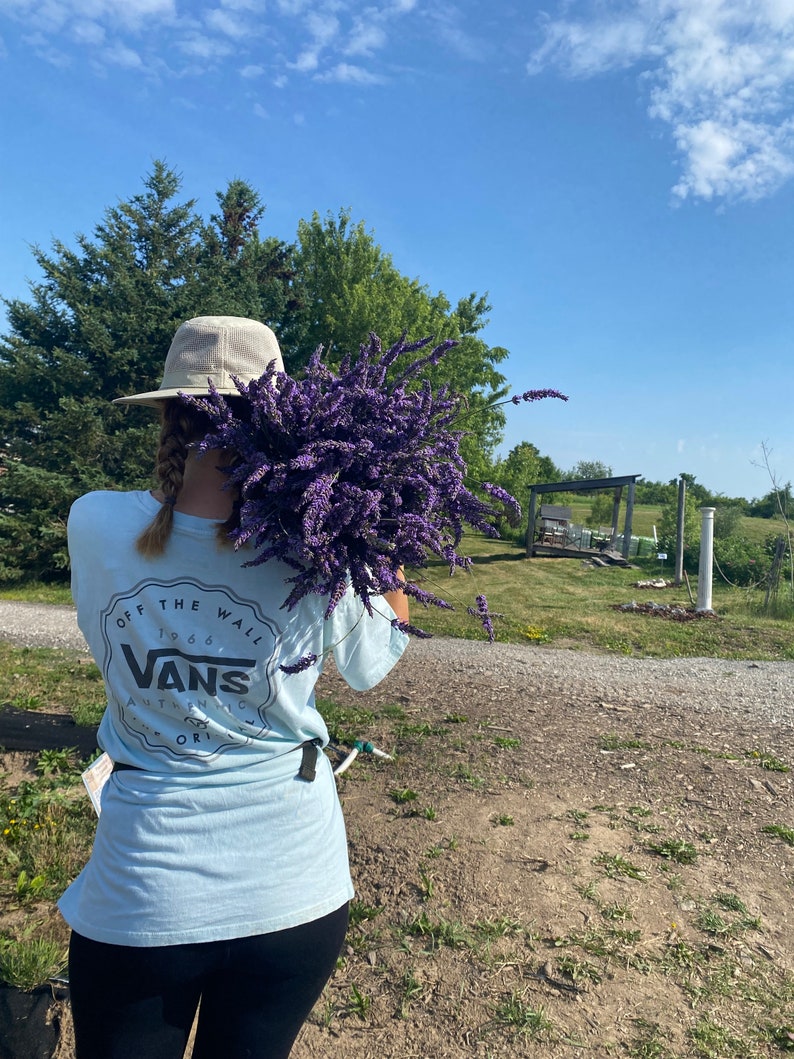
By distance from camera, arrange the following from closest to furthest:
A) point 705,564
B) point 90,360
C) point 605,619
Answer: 1. point 605,619
2. point 705,564
3. point 90,360

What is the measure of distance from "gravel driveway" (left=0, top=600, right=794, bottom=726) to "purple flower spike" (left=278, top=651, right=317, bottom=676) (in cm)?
609

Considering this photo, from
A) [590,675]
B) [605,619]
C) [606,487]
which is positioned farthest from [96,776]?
[606,487]

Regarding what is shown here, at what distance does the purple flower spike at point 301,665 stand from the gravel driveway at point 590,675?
20.0ft

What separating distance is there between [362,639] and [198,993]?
776 mm

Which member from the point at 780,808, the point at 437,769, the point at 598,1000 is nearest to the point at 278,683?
the point at 598,1000

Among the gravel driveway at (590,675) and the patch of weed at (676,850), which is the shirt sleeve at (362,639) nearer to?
the patch of weed at (676,850)

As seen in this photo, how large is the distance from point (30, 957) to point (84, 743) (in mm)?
2654

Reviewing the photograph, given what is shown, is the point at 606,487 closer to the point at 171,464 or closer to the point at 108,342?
the point at 108,342

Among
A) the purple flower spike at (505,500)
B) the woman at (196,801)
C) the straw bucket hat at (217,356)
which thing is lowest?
the woman at (196,801)

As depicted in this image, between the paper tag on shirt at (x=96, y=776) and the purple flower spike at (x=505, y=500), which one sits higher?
the purple flower spike at (x=505, y=500)

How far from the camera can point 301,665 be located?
1.47 metres

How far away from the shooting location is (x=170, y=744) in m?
1.42

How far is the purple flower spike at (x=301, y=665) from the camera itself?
4.80ft

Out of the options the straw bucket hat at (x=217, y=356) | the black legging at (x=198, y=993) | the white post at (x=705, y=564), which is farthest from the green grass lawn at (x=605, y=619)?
the black legging at (x=198, y=993)
